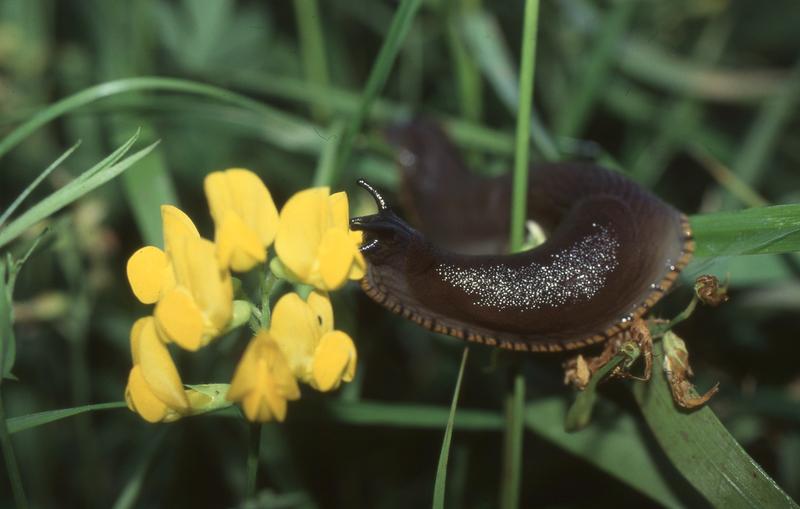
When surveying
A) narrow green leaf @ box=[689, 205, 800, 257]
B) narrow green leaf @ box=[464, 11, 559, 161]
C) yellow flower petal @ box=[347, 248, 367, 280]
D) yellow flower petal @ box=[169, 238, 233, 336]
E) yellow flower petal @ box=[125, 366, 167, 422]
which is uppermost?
narrow green leaf @ box=[464, 11, 559, 161]

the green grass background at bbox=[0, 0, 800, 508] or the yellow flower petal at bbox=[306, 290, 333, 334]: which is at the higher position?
the green grass background at bbox=[0, 0, 800, 508]

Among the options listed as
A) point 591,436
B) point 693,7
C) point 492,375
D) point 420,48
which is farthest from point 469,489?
point 693,7

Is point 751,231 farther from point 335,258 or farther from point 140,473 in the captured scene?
point 140,473

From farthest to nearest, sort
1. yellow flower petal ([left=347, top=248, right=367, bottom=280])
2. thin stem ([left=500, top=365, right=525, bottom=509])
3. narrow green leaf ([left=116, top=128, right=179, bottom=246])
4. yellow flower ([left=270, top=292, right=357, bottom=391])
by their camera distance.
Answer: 1. narrow green leaf ([left=116, top=128, right=179, bottom=246])
2. thin stem ([left=500, top=365, right=525, bottom=509])
3. yellow flower petal ([left=347, top=248, right=367, bottom=280])
4. yellow flower ([left=270, top=292, right=357, bottom=391])

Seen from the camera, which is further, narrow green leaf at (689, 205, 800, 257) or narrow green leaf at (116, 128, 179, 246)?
narrow green leaf at (116, 128, 179, 246)

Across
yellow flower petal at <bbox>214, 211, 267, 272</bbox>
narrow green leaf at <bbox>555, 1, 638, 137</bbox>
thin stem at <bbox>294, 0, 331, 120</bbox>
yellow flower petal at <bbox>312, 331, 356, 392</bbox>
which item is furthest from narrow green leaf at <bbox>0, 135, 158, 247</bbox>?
narrow green leaf at <bbox>555, 1, 638, 137</bbox>

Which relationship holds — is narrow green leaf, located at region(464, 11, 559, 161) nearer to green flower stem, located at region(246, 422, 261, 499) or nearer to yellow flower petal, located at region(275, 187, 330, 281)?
yellow flower petal, located at region(275, 187, 330, 281)
